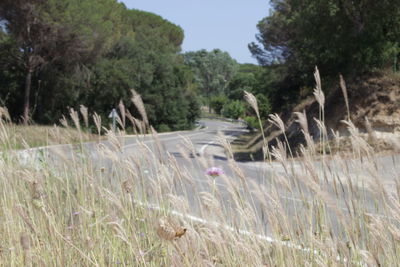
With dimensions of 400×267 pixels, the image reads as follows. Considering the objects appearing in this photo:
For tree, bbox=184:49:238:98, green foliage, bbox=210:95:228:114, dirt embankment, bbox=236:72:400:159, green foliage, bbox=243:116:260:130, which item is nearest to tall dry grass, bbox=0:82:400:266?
dirt embankment, bbox=236:72:400:159

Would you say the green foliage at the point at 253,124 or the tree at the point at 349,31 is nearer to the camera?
the tree at the point at 349,31

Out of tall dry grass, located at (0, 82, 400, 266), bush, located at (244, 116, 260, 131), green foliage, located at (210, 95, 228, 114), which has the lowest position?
bush, located at (244, 116, 260, 131)

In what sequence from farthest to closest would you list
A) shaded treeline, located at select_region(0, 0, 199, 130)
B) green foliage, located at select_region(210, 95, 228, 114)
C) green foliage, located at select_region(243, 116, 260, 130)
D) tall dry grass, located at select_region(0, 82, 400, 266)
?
green foliage, located at select_region(210, 95, 228, 114)
green foliage, located at select_region(243, 116, 260, 130)
shaded treeline, located at select_region(0, 0, 199, 130)
tall dry grass, located at select_region(0, 82, 400, 266)

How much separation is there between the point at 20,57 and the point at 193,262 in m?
32.1

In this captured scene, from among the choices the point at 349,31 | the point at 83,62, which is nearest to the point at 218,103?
the point at 83,62

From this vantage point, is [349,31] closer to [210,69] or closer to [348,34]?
[348,34]

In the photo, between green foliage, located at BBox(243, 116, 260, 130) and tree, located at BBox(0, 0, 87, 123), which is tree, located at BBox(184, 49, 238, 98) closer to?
green foliage, located at BBox(243, 116, 260, 130)

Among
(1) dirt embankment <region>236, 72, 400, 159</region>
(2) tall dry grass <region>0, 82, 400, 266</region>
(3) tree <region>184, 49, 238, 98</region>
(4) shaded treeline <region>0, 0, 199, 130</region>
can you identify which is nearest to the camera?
(2) tall dry grass <region>0, 82, 400, 266</region>

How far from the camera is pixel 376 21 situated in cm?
1728

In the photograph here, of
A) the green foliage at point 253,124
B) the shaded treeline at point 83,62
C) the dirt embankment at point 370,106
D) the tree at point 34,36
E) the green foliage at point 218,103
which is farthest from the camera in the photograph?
the green foliage at point 218,103

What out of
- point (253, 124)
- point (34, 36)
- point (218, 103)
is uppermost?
point (34, 36)

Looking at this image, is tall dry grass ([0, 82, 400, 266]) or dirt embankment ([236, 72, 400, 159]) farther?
dirt embankment ([236, 72, 400, 159])

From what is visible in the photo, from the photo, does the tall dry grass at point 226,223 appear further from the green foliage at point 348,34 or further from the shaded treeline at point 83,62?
the shaded treeline at point 83,62

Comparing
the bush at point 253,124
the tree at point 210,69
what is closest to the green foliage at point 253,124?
the bush at point 253,124
